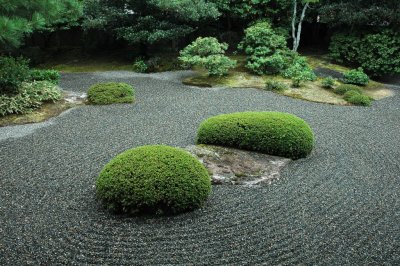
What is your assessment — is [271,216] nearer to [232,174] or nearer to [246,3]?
[232,174]

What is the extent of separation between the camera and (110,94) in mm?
10664

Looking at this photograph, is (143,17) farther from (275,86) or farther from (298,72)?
(298,72)

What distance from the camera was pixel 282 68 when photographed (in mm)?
14070

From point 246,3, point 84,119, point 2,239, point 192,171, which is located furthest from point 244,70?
point 2,239

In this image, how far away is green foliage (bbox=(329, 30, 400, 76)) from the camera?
47.6ft

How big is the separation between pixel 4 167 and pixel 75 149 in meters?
1.36

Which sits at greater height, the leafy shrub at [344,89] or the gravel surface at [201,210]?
the leafy shrub at [344,89]

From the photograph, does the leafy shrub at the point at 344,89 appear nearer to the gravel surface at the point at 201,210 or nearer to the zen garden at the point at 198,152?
the zen garden at the point at 198,152

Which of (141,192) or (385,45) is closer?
(141,192)

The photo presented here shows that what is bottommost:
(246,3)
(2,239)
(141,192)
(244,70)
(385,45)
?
(2,239)

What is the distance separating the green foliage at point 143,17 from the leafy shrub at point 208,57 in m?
1.39

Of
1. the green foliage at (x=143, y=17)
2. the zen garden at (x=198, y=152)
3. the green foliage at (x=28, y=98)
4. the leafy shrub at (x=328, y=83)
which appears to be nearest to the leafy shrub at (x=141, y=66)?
the zen garden at (x=198, y=152)

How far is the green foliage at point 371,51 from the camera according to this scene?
1452 cm

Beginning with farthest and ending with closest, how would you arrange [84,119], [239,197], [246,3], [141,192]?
[246,3] → [84,119] → [239,197] → [141,192]
